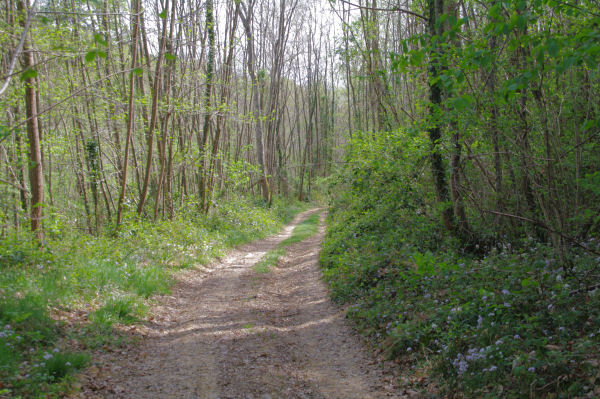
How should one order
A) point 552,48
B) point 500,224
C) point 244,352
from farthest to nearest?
point 500,224 → point 244,352 → point 552,48

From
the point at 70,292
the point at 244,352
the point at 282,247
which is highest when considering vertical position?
the point at 70,292

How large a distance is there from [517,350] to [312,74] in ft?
108

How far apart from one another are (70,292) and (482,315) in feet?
19.4

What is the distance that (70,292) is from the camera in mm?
5855

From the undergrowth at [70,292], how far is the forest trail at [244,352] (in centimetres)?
38

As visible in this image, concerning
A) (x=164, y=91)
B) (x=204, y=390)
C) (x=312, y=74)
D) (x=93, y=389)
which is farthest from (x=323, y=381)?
(x=312, y=74)

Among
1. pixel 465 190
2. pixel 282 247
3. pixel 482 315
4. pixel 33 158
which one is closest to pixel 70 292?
pixel 33 158

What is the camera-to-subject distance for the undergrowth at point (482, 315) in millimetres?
3143

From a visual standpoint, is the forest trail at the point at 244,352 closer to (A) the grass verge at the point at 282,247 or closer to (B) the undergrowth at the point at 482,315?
(B) the undergrowth at the point at 482,315

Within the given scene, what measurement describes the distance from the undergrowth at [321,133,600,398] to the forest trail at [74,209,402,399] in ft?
1.62

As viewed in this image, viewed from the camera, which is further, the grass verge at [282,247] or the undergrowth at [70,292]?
the grass verge at [282,247]

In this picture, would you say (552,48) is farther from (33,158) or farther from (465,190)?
(33,158)

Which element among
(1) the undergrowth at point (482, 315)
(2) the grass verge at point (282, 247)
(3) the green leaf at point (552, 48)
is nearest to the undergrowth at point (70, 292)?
(2) the grass verge at point (282, 247)

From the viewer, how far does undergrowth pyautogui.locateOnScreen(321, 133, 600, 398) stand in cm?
314
